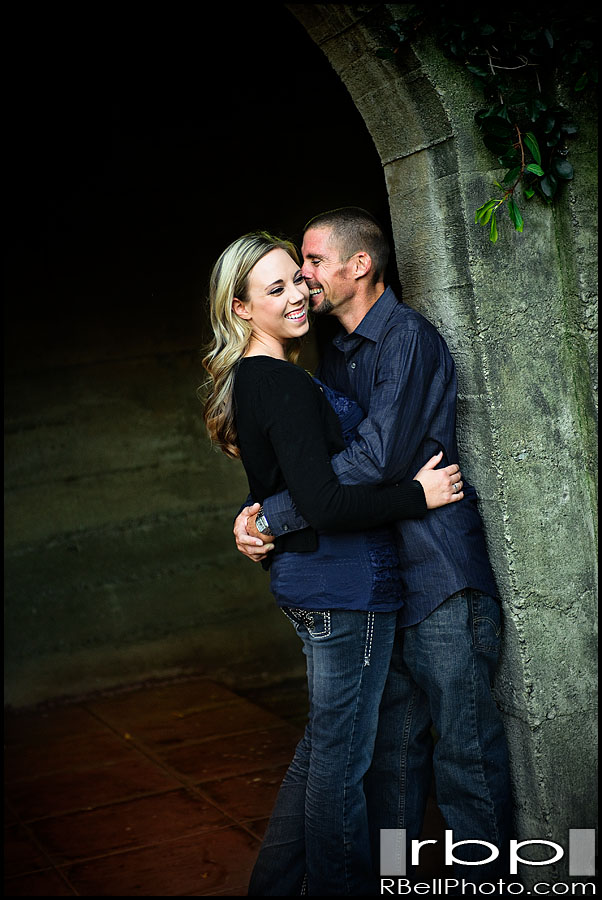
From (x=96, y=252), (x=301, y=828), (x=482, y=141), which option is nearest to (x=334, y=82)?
(x=96, y=252)

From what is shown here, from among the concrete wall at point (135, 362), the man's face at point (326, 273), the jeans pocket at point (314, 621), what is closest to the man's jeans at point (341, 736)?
the jeans pocket at point (314, 621)

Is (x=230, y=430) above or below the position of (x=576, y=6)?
below

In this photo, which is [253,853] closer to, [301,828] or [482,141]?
[301,828]

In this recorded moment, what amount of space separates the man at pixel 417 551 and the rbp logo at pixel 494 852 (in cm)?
2

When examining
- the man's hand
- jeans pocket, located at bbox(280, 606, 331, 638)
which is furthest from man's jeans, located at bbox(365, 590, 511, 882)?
the man's hand

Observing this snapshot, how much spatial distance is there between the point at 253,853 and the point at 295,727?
1.38 m

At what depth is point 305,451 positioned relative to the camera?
2.42m

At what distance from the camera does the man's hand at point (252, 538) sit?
2617mm

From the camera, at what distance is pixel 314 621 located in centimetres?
A: 254

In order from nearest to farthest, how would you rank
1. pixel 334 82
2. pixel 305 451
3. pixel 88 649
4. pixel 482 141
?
pixel 305 451
pixel 482 141
pixel 334 82
pixel 88 649

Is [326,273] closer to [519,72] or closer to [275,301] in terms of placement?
[275,301]

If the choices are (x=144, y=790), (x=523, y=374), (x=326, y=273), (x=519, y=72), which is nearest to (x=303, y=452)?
(x=326, y=273)

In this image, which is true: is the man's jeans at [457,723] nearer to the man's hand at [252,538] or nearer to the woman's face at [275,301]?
the man's hand at [252,538]

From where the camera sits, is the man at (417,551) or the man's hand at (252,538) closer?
the man at (417,551)
